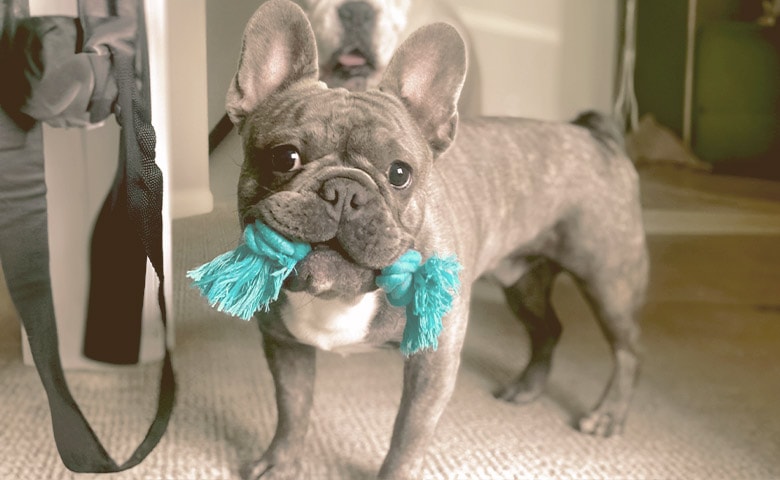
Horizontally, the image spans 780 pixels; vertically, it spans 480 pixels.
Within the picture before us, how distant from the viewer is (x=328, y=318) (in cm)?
90

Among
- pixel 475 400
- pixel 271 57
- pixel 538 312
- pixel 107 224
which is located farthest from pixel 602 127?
pixel 107 224

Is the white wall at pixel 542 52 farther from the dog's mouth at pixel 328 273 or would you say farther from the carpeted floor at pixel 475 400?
the dog's mouth at pixel 328 273

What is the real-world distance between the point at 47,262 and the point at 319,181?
34 cm

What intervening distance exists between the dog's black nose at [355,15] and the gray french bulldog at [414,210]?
0.09 meters

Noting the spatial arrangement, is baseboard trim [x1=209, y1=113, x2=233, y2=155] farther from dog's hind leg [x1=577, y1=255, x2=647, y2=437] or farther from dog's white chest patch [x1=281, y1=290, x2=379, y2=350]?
dog's hind leg [x1=577, y1=255, x2=647, y2=437]

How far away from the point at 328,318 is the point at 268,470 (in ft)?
0.86

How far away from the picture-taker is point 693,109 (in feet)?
3.98

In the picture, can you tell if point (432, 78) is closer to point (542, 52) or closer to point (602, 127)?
point (542, 52)

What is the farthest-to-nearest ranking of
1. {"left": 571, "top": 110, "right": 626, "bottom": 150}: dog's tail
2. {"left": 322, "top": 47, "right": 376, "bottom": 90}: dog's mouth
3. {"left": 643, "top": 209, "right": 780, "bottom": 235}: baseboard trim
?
{"left": 643, "top": 209, "right": 780, "bottom": 235}: baseboard trim, {"left": 571, "top": 110, "right": 626, "bottom": 150}: dog's tail, {"left": 322, "top": 47, "right": 376, "bottom": 90}: dog's mouth

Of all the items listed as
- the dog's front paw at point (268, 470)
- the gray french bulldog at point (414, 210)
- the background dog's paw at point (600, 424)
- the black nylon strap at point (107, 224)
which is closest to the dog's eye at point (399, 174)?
the gray french bulldog at point (414, 210)

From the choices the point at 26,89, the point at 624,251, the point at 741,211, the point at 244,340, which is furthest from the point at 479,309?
the point at 26,89

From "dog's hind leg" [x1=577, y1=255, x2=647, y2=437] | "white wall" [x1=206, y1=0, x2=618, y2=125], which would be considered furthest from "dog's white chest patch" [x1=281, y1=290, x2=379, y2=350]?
"dog's hind leg" [x1=577, y1=255, x2=647, y2=437]

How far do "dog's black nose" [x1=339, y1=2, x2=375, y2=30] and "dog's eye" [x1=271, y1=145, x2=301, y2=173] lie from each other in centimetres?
18

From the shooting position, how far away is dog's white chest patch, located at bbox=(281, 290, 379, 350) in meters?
0.89
